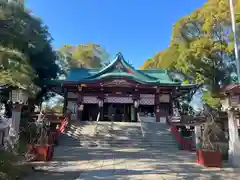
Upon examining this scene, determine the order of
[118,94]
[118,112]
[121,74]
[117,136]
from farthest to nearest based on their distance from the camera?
1. [118,112]
2. [118,94]
3. [121,74]
4. [117,136]

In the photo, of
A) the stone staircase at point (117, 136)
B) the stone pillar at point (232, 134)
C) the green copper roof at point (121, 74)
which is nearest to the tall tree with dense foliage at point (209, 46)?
the green copper roof at point (121, 74)

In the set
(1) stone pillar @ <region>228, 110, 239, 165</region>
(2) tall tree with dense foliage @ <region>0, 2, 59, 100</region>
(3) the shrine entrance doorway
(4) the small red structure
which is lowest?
(4) the small red structure

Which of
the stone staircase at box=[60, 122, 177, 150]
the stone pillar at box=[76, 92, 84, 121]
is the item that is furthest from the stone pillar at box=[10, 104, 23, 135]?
the stone pillar at box=[76, 92, 84, 121]

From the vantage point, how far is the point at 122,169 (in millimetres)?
7527

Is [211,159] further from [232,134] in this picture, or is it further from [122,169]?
[122,169]

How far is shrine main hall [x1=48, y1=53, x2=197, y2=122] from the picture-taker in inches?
774

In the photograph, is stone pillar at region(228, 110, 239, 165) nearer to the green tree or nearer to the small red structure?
the small red structure

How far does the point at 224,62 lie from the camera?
2031 centimetres

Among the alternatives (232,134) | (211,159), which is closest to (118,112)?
(232,134)

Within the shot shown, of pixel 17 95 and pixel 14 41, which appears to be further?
pixel 14 41

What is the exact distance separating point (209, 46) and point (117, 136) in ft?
40.2

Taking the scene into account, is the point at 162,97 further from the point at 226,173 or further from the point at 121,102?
the point at 226,173

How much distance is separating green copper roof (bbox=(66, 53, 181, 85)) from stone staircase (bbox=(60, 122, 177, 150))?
15.1 ft

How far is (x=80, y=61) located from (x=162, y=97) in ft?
63.7
